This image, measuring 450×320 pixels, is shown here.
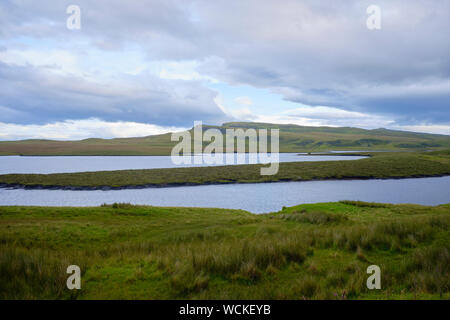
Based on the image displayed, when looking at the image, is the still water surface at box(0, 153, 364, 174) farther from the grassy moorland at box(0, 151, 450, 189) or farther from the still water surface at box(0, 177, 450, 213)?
the still water surface at box(0, 177, 450, 213)

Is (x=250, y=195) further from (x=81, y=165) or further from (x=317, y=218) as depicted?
(x=81, y=165)

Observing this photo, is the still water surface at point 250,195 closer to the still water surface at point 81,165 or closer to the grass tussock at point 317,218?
the grass tussock at point 317,218

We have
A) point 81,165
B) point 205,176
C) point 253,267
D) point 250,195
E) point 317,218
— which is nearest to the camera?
point 253,267

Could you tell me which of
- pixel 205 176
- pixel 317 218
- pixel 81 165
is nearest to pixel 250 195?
pixel 205 176

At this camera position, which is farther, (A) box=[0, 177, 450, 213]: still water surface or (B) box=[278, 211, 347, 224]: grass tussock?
(A) box=[0, 177, 450, 213]: still water surface

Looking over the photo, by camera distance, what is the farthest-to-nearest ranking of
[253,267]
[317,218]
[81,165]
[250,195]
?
[81,165], [250,195], [317,218], [253,267]

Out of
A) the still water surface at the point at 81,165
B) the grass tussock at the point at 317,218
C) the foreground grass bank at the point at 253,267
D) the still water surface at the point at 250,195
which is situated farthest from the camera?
the still water surface at the point at 81,165

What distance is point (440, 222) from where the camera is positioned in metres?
11.7

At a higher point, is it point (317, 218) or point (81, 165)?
point (317, 218)

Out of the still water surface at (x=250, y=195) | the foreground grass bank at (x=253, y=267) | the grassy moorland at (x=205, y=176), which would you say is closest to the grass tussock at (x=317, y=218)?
the foreground grass bank at (x=253, y=267)

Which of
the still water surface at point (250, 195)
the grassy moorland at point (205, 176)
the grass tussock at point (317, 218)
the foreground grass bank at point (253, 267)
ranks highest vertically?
the foreground grass bank at point (253, 267)

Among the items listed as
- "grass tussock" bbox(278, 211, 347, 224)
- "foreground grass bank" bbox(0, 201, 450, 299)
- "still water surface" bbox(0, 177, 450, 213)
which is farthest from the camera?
"still water surface" bbox(0, 177, 450, 213)

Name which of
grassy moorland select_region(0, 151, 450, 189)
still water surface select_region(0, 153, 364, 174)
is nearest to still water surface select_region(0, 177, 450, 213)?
grassy moorland select_region(0, 151, 450, 189)
